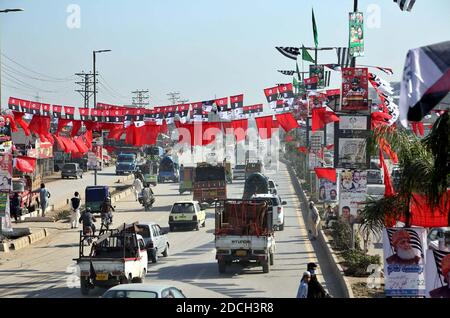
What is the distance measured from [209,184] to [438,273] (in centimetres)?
3624

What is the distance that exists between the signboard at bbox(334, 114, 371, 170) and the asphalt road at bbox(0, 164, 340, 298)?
3498 mm

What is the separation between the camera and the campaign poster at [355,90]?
26016 millimetres

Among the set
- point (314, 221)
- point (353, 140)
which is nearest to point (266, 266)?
point (353, 140)

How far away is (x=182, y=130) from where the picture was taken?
53062 millimetres

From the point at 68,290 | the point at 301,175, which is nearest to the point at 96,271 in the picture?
the point at 68,290

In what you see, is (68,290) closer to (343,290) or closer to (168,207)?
(343,290)

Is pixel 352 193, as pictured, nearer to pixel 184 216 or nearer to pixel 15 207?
pixel 184 216

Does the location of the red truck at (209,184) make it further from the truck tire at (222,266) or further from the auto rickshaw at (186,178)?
the truck tire at (222,266)

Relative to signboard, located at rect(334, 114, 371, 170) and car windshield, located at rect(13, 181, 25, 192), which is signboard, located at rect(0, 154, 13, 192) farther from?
car windshield, located at rect(13, 181, 25, 192)

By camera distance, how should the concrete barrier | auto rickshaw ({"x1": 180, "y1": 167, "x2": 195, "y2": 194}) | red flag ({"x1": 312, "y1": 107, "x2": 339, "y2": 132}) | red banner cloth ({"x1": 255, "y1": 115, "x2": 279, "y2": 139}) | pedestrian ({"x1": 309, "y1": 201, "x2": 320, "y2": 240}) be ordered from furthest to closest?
auto rickshaw ({"x1": 180, "y1": 167, "x2": 195, "y2": 194}) < red banner cloth ({"x1": 255, "y1": 115, "x2": 279, "y2": 139}) < red flag ({"x1": 312, "y1": 107, "x2": 339, "y2": 132}) < pedestrian ({"x1": 309, "y1": 201, "x2": 320, "y2": 240}) < the concrete barrier

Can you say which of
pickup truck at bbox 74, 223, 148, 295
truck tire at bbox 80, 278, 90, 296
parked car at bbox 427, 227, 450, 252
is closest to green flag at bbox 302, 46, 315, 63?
pickup truck at bbox 74, 223, 148, 295

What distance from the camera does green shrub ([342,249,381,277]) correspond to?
2462cm

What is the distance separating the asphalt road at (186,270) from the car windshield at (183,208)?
40.0 inches

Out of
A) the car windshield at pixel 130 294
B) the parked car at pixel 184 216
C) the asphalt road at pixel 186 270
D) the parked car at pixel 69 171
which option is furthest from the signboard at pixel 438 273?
the parked car at pixel 69 171
